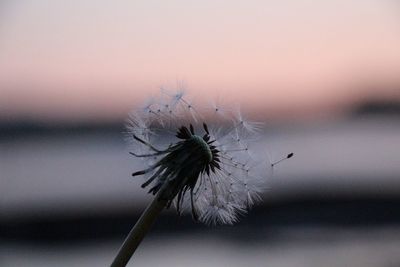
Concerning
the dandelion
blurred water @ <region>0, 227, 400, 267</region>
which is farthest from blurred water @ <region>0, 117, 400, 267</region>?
the dandelion

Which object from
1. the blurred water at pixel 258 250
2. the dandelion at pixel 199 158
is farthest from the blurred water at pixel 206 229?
the dandelion at pixel 199 158

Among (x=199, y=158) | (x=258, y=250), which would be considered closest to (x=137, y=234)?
(x=199, y=158)

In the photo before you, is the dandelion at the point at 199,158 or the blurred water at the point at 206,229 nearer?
the dandelion at the point at 199,158

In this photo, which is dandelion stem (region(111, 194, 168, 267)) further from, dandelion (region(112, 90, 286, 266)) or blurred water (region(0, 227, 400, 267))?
blurred water (region(0, 227, 400, 267))

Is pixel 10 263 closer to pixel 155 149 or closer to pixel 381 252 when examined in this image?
pixel 381 252

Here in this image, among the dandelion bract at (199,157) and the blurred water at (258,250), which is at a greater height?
the dandelion bract at (199,157)

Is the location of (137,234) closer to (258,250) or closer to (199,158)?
(199,158)

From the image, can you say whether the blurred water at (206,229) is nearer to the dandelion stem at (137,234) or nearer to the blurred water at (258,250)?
the blurred water at (258,250)

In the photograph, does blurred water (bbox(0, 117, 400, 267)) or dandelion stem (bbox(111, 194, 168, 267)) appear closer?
dandelion stem (bbox(111, 194, 168, 267))

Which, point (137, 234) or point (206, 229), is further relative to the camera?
point (206, 229)
